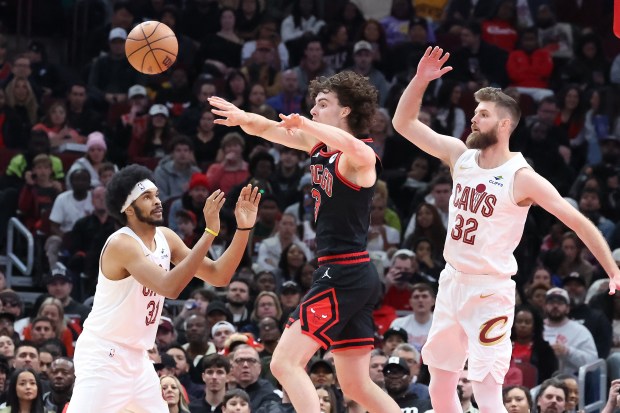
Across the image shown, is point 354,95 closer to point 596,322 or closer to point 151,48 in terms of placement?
point 151,48

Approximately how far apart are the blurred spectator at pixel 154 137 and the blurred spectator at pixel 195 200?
1.53m

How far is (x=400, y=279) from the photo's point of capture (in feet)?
50.9

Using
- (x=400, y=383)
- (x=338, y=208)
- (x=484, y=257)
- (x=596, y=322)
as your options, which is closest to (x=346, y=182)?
(x=338, y=208)

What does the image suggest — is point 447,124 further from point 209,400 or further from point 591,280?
point 209,400

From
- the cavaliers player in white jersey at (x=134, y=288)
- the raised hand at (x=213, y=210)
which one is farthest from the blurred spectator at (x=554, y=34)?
the raised hand at (x=213, y=210)

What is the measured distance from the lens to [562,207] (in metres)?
8.32

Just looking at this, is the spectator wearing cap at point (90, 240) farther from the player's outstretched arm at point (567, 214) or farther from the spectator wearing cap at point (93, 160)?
the player's outstretched arm at point (567, 214)

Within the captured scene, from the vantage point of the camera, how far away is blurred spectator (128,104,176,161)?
60.6ft

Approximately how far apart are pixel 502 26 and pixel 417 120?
12.8 meters

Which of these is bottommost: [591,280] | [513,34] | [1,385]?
[1,385]

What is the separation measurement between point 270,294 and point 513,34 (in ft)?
28.2

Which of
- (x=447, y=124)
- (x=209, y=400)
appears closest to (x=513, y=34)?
(x=447, y=124)

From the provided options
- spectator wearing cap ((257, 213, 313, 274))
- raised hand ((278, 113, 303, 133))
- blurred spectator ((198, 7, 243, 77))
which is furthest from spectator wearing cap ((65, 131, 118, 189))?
raised hand ((278, 113, 303, 133))

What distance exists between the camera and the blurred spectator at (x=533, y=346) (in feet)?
45.8
